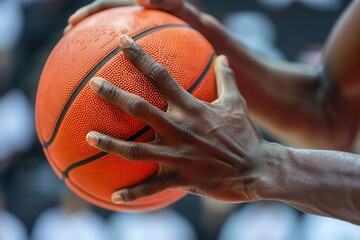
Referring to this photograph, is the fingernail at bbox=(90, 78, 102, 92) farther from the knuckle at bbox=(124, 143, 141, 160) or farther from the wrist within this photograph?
the wrist

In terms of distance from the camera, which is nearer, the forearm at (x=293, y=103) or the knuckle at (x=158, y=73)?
the knuckle at (x=158, y=73)

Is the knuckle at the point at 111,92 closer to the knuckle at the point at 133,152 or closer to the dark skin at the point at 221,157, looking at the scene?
the dark skin at the point at 221,157

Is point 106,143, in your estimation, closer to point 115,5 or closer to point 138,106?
point 138,106

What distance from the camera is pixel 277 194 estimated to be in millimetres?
1229

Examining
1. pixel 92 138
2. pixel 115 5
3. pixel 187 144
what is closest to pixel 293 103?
pixel 115 5

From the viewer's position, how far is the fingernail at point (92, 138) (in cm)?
121

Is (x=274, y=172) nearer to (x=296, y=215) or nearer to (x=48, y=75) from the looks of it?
(x=48, y=75)

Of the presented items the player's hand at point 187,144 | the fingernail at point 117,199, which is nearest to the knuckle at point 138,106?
the player's hand at point 187,144

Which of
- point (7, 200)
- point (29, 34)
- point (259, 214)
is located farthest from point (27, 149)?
point (259, 214)

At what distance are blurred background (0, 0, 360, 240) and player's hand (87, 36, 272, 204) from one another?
2.01 meters

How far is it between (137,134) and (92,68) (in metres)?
0.19

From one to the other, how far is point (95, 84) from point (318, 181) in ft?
1.69

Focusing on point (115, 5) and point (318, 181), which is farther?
point (115, 5)

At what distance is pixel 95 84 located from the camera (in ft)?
4.02
